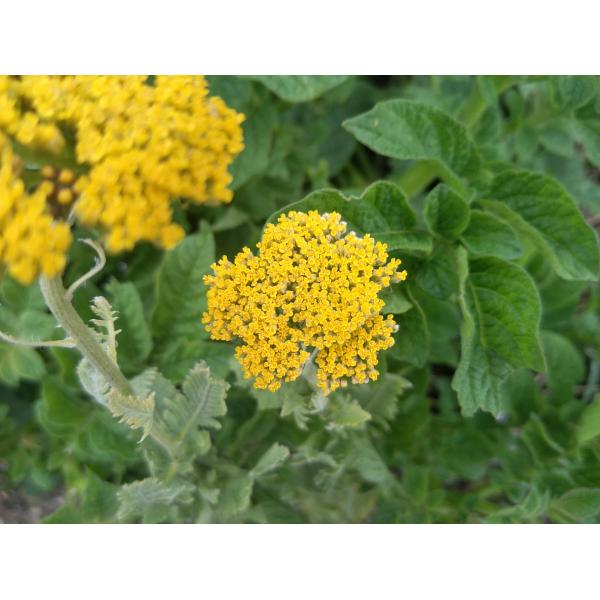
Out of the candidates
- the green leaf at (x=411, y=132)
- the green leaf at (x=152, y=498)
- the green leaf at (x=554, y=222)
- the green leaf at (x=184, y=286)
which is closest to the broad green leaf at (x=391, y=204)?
the green leaf at (x=411, y=132)

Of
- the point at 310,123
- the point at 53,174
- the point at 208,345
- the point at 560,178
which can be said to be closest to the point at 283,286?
the point at 53,174

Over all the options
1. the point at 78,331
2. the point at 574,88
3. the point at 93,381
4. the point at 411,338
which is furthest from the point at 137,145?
the point at 574,88

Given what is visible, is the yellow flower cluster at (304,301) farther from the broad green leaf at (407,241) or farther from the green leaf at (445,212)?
the green leaf at (445,212)

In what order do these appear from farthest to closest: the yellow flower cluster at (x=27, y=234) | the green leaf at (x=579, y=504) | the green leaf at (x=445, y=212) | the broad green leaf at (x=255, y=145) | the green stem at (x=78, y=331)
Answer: the broad green leaf at (x=255, y=145), the green leaf at (x=579, y=504), the green leaf at (x=445, y=212), the green stem at (x=78, y=331), the yellow flower cluster at (x=27, y=234)

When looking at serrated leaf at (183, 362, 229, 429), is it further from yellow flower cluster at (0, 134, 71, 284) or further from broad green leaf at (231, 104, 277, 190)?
broad green leaf at (231, 104, 277, 190)

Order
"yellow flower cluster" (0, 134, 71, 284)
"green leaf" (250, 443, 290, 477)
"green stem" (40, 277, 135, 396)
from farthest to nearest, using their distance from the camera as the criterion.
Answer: "green leaf" (250, 443, 290, 477)
"green stem" (40, 277, 135, 396)
"yellow flower cluster" (0, 134, 71, 284)

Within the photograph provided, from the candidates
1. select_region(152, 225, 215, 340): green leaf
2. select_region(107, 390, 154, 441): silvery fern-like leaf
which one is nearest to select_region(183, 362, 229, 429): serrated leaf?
select_region(107, 390, 154, 441): silvery fern-like leaf
